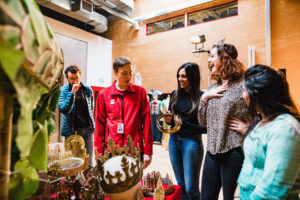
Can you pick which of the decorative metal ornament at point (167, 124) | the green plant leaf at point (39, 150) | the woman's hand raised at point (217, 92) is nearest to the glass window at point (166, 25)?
the decorative metal ornament at point (167, 124)

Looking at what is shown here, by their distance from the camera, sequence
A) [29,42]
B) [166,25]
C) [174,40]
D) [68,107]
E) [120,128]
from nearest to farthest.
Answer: [29,42], [120,128], [68,107], [174,40], [166,25]

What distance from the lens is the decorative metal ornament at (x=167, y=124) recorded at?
184 cm

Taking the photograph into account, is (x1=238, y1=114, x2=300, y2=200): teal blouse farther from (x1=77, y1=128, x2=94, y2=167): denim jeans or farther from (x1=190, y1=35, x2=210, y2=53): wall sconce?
(x1=190, y1=35, x2=210, y2=53): wall sconce

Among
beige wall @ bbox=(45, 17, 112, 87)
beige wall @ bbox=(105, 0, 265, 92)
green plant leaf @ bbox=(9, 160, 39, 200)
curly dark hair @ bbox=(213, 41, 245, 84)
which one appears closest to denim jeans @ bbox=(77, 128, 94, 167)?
curly dark hair @ bbox=(213, 41, 245, 84)

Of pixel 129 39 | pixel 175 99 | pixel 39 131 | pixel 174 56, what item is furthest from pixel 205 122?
pixel 129 39

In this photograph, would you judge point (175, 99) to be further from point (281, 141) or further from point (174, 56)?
point (174, 56)

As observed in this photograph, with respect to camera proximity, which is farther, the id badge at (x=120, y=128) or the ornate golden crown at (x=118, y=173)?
the id badge at (x=120, y=128)

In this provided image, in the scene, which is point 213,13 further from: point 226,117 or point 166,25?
point 226,117

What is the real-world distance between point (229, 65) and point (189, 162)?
93 centimetres

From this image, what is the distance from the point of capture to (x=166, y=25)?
303 inches

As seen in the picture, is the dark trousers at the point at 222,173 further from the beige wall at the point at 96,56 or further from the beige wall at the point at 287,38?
the beige wall at the point at 96,56

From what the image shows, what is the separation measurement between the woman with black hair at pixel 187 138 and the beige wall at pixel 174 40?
4.71 m

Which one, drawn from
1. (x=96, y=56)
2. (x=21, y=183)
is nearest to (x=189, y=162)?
(x=21, y=183)

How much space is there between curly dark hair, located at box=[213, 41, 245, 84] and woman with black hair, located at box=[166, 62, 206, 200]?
0.56 metres
